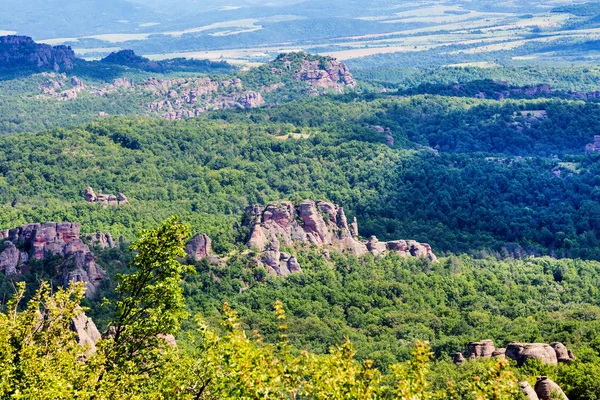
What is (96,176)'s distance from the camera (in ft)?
433

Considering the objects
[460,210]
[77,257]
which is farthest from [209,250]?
[460,210]

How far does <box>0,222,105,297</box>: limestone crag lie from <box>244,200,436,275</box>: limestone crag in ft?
50.4

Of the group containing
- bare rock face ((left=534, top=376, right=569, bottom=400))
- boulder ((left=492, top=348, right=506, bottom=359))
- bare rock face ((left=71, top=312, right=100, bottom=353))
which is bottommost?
boulder ((left=492, top=348, right=506, bottom=359))

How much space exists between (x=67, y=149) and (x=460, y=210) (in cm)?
6066

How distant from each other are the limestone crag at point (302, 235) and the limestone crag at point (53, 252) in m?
15.4

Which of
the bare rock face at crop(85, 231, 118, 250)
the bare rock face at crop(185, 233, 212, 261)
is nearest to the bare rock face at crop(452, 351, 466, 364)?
the bare rock face at crop(185, 233, 212, 261)

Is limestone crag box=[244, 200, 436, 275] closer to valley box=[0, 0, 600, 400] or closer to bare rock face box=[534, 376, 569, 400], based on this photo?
valley box=[0, 0, 600, 400]

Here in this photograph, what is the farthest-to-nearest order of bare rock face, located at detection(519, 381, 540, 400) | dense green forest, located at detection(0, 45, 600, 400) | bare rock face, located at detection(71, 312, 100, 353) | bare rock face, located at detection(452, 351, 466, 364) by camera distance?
1. bare rock face, located at detection(452, 351, 466, 364)
2. bare rock face, located at detection(71, 312, 100, 353)
3. bare rock face, located at detection(519, 381, 540, 400)
4. dense green forest, located at detection(0, 45, 600, 400)

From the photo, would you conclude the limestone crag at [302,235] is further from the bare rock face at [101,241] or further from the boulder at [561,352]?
the boulder at [561,352]

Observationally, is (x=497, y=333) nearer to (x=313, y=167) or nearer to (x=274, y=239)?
(x=274, y=239)

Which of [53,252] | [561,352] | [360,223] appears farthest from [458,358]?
[360,223]

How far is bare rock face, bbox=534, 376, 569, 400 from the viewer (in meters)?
43.6

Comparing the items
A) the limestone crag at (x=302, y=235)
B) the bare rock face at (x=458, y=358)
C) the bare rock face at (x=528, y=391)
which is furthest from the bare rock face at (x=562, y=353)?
the limestone crag at (x=302, y=235)

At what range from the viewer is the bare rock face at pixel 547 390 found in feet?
143
